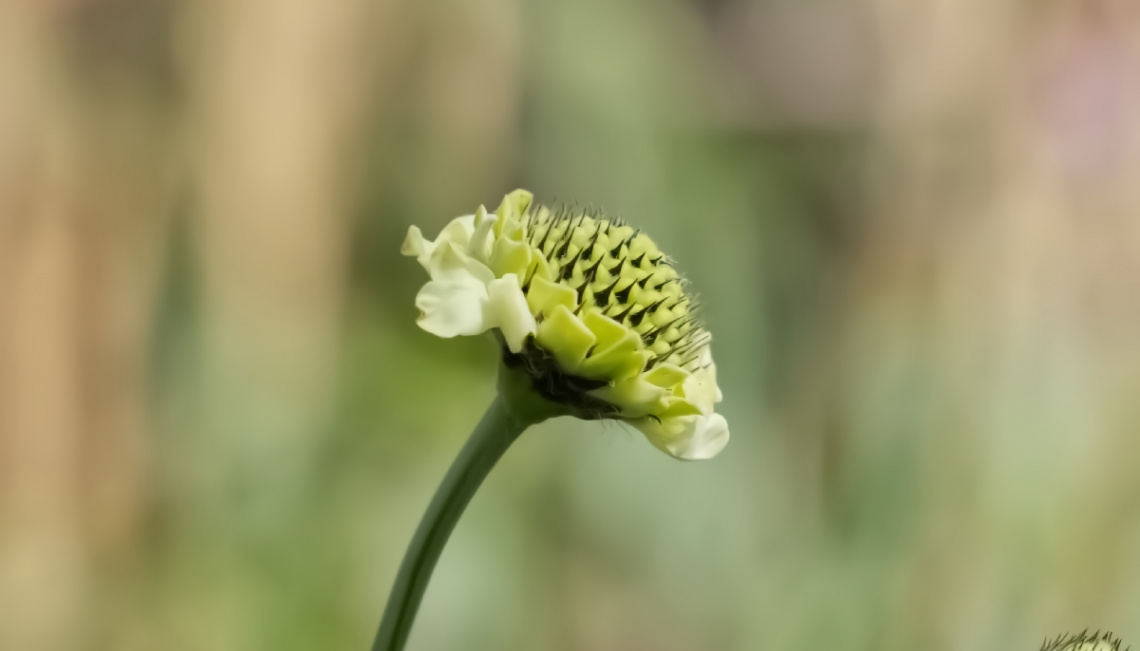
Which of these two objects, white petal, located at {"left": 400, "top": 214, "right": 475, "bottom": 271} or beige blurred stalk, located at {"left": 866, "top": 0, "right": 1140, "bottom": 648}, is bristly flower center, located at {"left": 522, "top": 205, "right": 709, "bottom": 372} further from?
beige blurred stalk, located at {"left": 866, "top": 0, "right": 1140, "bottom": 648}

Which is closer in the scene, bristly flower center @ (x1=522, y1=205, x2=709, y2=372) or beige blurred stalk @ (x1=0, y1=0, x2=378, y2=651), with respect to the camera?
bristly flower center @ (x1=522, y1=205, x2=709, y2=372)

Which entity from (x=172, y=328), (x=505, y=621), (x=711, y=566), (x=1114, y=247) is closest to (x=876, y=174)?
(x=1114, y=247)

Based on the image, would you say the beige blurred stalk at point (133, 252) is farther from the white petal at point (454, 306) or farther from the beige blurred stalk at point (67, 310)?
the white petal at point (454, 306)

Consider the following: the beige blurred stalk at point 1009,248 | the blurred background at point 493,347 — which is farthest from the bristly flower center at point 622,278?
the beige blurred stalk at point 1009,248

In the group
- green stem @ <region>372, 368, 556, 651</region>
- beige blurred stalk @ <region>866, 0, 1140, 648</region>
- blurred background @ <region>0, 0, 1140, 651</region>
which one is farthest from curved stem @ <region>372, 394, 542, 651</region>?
beige blurred stalk @ <region>866, 0, 1140, 648</region>

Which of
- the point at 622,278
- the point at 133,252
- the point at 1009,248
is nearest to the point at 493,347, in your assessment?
the point at 133,252

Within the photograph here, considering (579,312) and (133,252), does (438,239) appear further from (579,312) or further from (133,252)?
(133,252)

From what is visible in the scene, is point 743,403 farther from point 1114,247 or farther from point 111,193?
point 111,193
